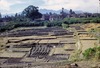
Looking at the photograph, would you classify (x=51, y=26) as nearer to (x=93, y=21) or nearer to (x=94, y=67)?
(x=93, y=21)

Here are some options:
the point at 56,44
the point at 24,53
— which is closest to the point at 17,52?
the point at 24,53

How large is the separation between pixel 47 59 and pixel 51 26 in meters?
25.6

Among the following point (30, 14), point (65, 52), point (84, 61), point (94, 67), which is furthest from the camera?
point (30, 14)

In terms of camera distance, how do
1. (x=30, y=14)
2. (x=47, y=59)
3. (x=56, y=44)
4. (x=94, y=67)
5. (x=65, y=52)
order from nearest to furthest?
1. (x=94, y=67)
2. (x=47, y=59)
3. (x=65, y=52)
4. (x=56, y=44)
5. (x=30, y=14)

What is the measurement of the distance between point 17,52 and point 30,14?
125 feet

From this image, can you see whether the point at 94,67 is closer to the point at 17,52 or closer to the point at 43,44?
the point at 17,52

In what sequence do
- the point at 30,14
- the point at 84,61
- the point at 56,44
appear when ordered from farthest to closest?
the point at 30,14
the point at 56,44
the point at 84,61

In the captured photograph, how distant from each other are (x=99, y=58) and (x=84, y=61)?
0.99 meters

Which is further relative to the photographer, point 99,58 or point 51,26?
point 51,26

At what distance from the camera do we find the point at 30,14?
2205 inches

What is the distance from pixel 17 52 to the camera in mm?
18359

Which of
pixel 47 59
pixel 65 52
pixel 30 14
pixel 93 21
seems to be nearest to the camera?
pixel 47 59

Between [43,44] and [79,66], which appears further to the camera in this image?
[43,44]

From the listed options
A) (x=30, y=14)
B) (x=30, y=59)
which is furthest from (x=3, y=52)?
(x=30, y=14)
